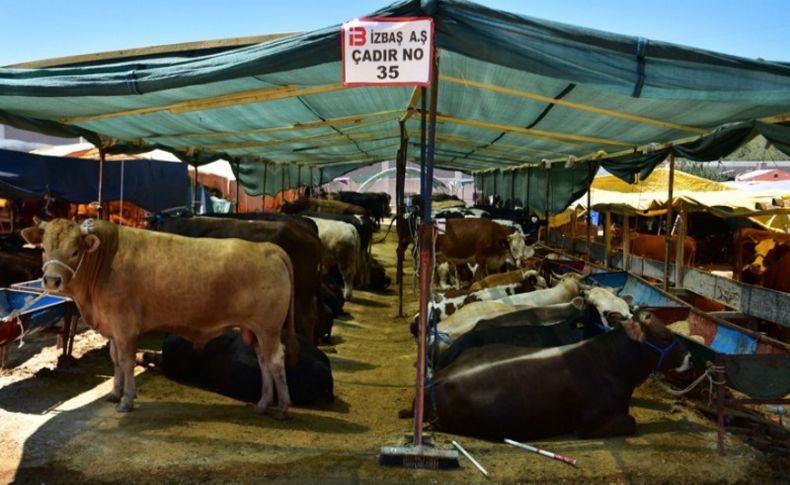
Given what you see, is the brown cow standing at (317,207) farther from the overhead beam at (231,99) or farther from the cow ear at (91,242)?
the cow ear at (91,242)

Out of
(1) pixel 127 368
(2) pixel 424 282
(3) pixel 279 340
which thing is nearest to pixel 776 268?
(2) pixel 424 282

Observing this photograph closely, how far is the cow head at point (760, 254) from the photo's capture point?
11.9 m

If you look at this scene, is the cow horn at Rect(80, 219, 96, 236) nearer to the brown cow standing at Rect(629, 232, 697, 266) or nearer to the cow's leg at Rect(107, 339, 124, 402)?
the cow's leg at Rect(107, 339, 124, 402)

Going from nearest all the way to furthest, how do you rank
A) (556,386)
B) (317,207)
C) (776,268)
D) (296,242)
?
(556,386), (296,242), (776,268), (317,207)

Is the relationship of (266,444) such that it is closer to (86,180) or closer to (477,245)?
(477,245)

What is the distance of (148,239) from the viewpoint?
5.78 metres

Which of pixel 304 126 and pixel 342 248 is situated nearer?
pixel 304 126

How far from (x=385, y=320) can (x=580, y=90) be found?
21.1ft

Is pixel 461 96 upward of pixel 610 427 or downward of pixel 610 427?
upward

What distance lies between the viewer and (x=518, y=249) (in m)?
13.1

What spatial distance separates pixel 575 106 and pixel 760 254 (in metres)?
7.98

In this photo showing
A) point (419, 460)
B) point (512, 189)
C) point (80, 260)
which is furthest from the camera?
point (512, 189)

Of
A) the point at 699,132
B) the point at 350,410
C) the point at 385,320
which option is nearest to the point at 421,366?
the point at 350,410

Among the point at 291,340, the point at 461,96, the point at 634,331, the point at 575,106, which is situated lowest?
the point at 291,340
